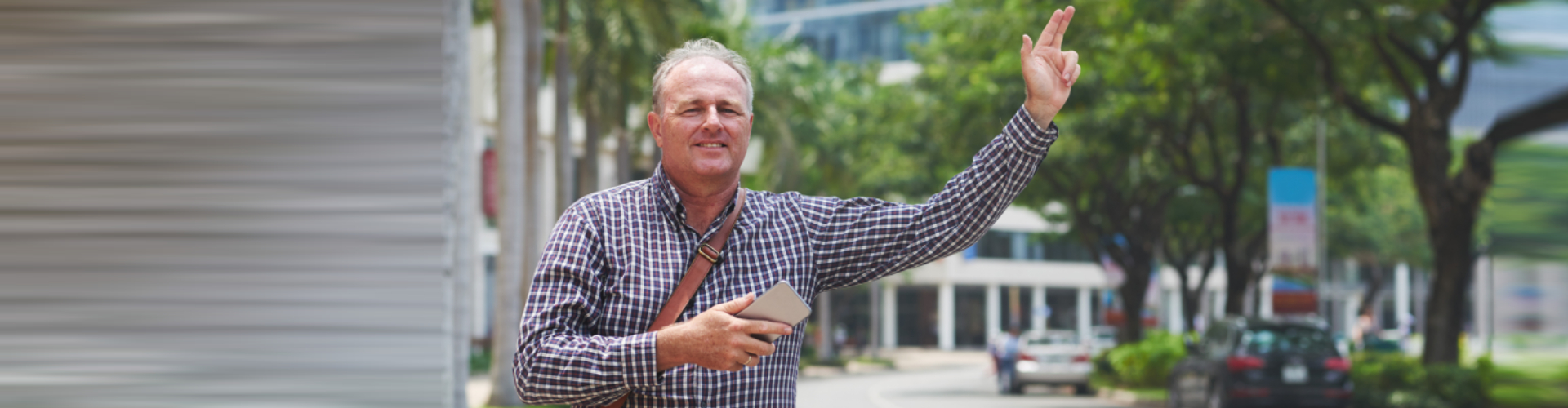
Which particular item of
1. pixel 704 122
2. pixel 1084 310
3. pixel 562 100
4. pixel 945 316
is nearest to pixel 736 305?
pixel 704 122

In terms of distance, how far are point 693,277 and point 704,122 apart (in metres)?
0.26

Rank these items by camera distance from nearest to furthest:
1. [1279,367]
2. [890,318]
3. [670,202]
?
1. [670,202]
2. [1279,367]
3. [890,318]

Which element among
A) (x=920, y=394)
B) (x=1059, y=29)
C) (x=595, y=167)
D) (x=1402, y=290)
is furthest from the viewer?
(x=1402, y=290)

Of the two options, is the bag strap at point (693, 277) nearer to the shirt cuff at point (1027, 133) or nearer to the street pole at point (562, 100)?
the shirt cuff at point (1027, 133)

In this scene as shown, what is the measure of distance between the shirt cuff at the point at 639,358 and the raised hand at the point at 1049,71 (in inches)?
29.7

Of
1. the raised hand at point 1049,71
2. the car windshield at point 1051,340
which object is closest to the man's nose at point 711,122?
the raised hand at point 1049,71

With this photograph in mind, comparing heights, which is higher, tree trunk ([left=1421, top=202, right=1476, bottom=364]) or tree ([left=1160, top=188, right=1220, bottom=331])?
tree ([left=1160, top=188, right=1220, bottom=331])

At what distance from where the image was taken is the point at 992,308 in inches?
2808

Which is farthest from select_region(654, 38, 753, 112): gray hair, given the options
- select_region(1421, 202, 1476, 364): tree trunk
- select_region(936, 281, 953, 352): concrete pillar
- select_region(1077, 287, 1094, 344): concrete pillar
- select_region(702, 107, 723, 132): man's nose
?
select_region(1077, 287, 1094, 344): concrete pillar

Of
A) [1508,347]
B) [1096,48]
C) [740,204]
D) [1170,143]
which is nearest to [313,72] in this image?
[740,204]

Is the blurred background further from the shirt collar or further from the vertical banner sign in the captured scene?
Result: the shirt collar

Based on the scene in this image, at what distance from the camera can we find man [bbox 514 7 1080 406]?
243cm

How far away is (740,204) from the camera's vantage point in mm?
2723

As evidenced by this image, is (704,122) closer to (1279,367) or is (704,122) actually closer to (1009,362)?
(1279,367)
